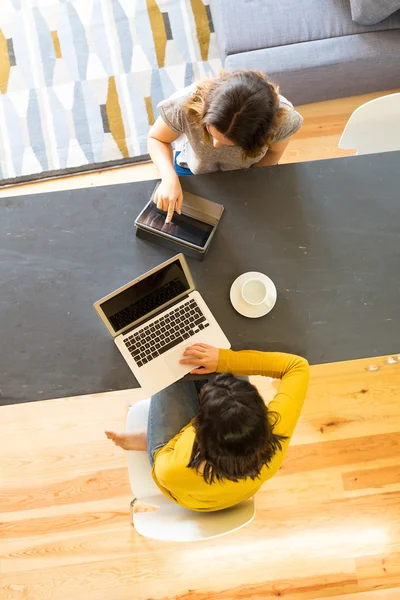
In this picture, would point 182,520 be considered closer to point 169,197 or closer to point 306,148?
point 169,197

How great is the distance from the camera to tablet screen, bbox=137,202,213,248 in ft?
4.68

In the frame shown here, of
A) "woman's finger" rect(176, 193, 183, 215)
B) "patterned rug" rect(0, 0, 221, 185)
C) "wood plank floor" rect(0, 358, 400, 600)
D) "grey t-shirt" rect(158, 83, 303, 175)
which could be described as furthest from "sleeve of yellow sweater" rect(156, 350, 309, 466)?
"patterned rug" rect(0, 0, 221, 185)

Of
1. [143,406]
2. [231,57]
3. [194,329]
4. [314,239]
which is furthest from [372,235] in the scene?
[231,57]

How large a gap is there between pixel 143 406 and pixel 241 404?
558 mm

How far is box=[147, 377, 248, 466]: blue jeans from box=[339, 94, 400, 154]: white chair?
3.02 feet

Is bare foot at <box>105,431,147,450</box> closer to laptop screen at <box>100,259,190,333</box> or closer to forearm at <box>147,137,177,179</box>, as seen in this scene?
laptop screen at <box>100,259,190,333</box>

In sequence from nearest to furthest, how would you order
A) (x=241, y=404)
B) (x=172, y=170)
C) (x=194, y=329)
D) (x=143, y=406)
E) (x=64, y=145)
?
(x=241, y=404)
(x=194, y=329)
(x=172, y=170)
(x=143, y=406)
(x=64, y=145)

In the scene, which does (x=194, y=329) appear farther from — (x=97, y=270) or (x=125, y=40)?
(x=125, y=40)

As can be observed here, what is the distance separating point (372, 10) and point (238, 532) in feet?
6.50

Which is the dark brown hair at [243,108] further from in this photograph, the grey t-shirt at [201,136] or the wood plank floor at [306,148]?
the wood plank floor at [306,148]

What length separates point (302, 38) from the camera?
2.11 meters

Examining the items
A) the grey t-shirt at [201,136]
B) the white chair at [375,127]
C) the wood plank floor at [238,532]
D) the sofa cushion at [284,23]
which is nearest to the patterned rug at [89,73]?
the sofa cushion at [284,23]

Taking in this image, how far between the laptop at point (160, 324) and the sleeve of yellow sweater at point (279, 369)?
49 mm

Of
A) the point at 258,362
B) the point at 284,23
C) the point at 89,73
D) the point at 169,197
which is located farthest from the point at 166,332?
the point at 89,73
